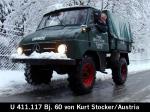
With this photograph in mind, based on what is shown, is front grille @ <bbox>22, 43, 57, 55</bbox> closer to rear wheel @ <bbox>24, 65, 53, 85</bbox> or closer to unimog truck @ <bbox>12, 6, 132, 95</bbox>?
unimog truck @ <bbox>12, 6, 132, 95</bbox>

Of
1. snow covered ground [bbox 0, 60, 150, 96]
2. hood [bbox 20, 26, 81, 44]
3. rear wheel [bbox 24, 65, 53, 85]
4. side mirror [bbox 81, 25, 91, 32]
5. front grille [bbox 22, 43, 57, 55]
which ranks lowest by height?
snow covered ground [bbox 0, 60, 150, 96]

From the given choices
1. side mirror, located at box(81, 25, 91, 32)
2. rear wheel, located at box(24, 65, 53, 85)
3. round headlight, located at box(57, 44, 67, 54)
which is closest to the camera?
round headlight, located at box(57, 44, 67, 54)

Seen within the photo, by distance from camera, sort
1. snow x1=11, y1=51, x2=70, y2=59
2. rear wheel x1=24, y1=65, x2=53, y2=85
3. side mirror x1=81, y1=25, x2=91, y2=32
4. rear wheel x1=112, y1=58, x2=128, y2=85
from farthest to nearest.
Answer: rear wheel x1=112, y1=58, x2=128, y2=85
rear wheel x1=24, y1=65, x2=53, y2=85
side mirror x1=81, y1=25, x2=91, y2=32
snow x1=11, y1=51, x2=70, y2=59

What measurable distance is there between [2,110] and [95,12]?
508cm

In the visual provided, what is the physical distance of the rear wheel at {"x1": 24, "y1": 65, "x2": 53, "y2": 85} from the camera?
37.5ft

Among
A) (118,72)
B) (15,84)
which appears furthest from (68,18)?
(118,72)

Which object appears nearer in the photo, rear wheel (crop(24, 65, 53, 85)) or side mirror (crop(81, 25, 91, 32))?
side mirror (crop(81, 25, 91, 32))

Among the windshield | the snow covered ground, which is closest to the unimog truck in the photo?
the windshield

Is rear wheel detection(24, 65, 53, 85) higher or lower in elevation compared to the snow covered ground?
higher

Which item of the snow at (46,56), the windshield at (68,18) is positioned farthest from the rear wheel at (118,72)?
the snow at (46,56)

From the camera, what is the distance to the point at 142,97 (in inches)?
396

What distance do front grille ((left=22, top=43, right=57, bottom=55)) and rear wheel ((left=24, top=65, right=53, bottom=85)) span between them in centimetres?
77

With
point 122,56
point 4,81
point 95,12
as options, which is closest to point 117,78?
point 122,56

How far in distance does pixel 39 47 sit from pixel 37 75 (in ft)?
5.77
